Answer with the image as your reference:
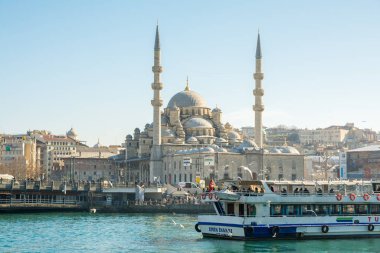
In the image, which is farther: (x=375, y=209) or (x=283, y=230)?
(x=375, y=209)

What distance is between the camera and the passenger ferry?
39438 millimetres

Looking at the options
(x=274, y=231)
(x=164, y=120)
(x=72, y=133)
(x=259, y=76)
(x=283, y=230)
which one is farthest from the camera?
(x=72, y=133)

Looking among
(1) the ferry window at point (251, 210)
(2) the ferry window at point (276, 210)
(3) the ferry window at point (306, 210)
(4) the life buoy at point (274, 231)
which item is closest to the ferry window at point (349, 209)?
(3) the ferry window at point (306, 210)

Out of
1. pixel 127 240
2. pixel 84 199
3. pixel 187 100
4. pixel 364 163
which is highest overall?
pixel 187 100

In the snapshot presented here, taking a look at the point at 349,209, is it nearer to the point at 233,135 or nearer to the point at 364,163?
the point at 364,163

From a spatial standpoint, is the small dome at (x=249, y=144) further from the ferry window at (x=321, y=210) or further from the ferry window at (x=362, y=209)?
the ferry window at (x=321, y=210)

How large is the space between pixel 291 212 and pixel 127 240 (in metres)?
8.96

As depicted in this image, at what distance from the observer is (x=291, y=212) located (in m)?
40.8

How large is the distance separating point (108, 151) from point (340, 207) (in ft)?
361

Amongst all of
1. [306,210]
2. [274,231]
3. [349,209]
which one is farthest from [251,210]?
[349,209]

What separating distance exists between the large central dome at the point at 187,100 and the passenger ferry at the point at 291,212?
70.5 metres

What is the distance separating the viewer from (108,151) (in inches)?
5871

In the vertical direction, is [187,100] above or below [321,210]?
above

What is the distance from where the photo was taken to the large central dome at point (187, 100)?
11294cm
